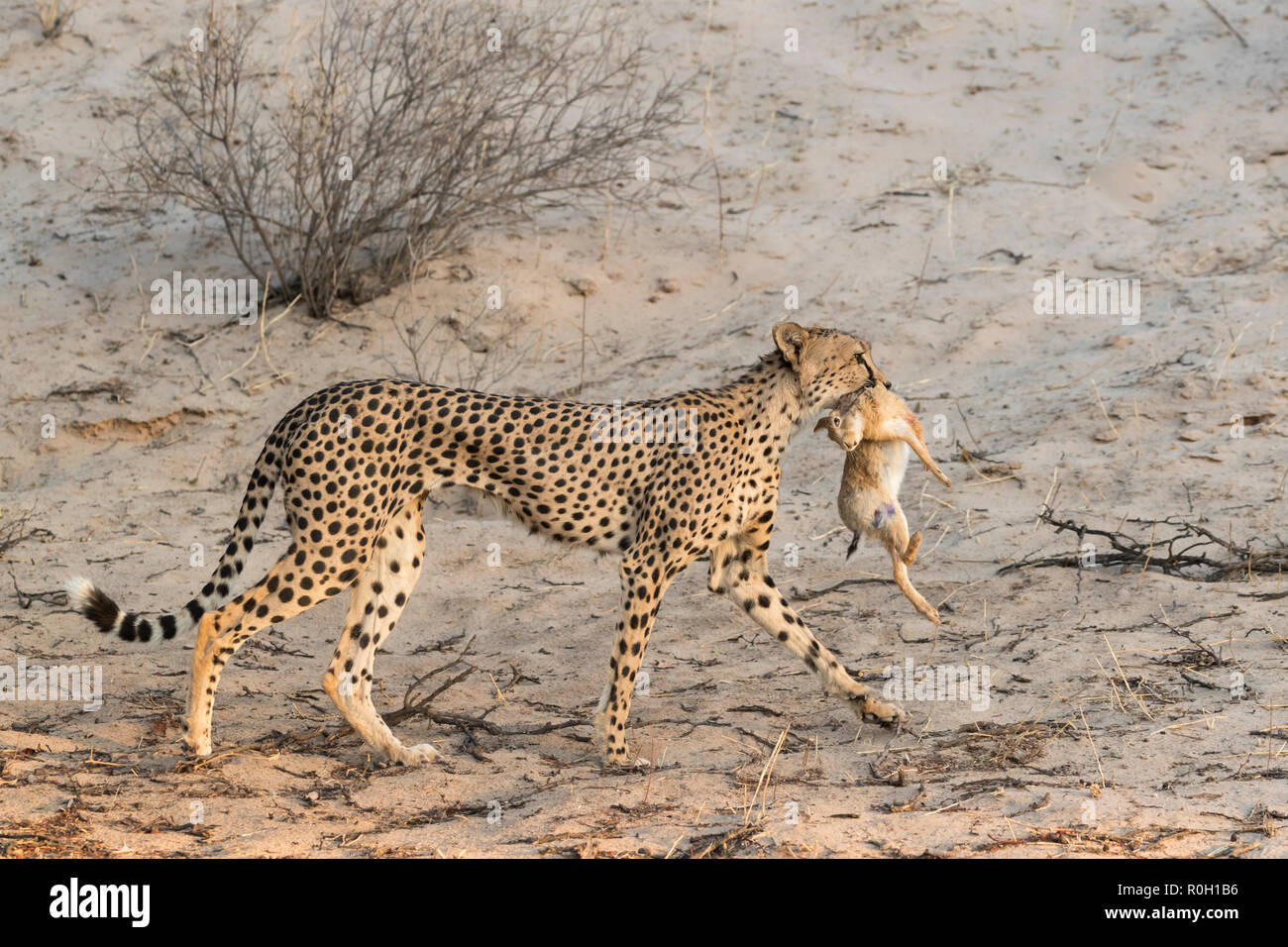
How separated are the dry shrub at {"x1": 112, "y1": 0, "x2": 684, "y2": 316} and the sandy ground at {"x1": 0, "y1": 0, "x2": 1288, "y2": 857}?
32 cm

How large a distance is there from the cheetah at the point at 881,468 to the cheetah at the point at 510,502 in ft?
0.44

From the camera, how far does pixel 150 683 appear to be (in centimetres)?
554

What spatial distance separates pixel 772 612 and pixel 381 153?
4.46m

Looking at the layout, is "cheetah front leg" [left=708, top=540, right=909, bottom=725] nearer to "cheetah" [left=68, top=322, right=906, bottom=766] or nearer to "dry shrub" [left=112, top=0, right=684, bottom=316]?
"cheetah" [left=68, top=322, right=906, bottom=766]

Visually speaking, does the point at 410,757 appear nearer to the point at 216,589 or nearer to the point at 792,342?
the point at 216,589

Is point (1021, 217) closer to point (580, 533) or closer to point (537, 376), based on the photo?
point (537, 376)

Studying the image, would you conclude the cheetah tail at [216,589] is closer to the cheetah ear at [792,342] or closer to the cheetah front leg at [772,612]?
the cheetah front leg at [772,612]

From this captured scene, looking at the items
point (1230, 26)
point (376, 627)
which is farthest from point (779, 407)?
point (1230, 26)

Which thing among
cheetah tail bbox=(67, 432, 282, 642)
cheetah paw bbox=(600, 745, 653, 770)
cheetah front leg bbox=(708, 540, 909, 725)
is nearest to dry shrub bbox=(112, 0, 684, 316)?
cheetah tail bbox=(67, 432, 282, 642)

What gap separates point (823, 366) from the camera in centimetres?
505

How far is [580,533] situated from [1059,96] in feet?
23.3

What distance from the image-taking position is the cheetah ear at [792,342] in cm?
503

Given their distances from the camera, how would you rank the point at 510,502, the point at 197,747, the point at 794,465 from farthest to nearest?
the point at 794,465 < the point at 510,502 < the point at 197,747

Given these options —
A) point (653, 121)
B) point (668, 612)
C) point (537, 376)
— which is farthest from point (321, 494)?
point (653, 121)
